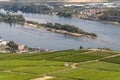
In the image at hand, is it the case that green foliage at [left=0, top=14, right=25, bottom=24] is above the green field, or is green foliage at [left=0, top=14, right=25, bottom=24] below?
below

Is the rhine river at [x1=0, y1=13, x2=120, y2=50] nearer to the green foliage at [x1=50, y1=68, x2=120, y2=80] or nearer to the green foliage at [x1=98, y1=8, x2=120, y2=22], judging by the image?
the green foliage at [x1=98, y1=8, x2=120, y2=22]

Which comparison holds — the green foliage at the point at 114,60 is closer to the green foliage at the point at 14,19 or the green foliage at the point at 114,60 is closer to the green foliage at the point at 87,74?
the green foliage at the point at 87,74

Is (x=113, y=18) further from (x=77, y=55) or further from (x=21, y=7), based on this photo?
(x=77, y=55)

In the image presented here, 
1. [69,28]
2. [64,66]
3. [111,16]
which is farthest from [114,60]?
[111,16]

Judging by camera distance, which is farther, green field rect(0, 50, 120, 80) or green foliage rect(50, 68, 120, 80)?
green field rect(0, 50, 120, 80)

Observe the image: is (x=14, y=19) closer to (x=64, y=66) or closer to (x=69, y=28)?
(x=69, y=28)

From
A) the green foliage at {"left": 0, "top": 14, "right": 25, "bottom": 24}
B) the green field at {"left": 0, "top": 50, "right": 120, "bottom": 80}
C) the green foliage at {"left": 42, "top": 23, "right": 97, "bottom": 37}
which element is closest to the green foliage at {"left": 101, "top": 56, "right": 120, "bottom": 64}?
the green field at {"left": 0, "top": 50, "right": 120, "bottom": 80}

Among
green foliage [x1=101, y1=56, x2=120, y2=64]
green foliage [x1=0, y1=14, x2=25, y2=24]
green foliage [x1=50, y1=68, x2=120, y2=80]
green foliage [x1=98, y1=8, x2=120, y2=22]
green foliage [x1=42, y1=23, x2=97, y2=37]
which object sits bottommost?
green foliage [x1=0, y1=14, x2=25, y2=24]

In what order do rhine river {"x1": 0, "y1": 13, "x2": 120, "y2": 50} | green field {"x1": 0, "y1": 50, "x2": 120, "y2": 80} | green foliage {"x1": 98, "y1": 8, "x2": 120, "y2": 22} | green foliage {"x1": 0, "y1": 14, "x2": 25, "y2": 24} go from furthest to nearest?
green foliage {"x1": 98, "y1": 8, "x2": 120, "y2": 22}
green foliage {"x1": 0, "y1": 14, "x2": 25, "y2": 24}
rhine river {"x1": 0, "y1": 13, "x2": 120, "y2": 50}
green field {"x1": 0, "y1": 50, "x2": 120, "y2": 80}

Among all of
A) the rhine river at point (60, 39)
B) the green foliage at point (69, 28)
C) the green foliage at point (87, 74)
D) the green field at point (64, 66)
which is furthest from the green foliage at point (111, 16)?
the green foliage at point (87, 74)
